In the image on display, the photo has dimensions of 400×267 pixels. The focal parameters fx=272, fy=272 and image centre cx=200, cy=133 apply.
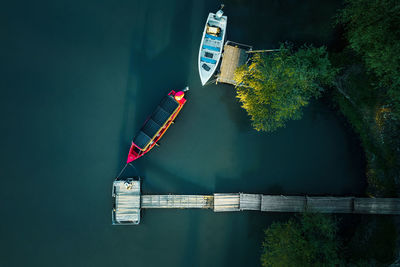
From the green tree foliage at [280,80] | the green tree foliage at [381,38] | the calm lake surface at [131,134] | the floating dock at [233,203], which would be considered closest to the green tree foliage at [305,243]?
the floating dock at [233,203]

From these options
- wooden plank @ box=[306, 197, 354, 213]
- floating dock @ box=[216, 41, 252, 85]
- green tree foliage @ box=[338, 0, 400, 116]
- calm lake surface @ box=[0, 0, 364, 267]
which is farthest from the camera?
calm lake surface @ box=[0, 0, 364, 267]

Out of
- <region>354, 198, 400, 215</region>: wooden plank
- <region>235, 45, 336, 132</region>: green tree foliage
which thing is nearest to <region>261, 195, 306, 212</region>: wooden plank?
<region>354, 198, 400, 215</region>: wooden plank

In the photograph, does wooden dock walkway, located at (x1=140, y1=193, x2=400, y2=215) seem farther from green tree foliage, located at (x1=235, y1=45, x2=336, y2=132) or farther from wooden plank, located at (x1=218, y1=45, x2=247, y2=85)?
wooden plank, located at (x1=218, y1=45, x2=247, y2=85)

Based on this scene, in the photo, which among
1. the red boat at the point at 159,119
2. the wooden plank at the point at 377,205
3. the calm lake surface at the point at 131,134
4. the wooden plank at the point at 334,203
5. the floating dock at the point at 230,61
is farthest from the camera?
the calm lake surface at the point at 131,134

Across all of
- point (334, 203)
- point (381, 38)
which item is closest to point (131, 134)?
point (334, 203)

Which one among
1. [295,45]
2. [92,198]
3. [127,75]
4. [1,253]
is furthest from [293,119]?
[1,253]

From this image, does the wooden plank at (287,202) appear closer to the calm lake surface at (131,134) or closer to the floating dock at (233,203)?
the floating dock at (233,203)
